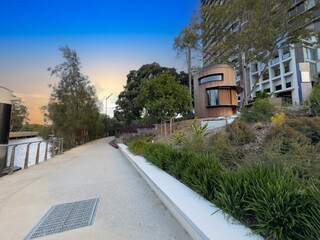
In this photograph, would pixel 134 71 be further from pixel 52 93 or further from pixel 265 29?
pixel 265 29

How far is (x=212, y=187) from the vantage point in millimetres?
1676

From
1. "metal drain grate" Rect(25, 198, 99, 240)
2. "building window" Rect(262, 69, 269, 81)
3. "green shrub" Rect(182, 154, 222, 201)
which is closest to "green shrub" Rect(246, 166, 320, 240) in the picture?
"green shrub" Rect(182, 154, 222, 201)

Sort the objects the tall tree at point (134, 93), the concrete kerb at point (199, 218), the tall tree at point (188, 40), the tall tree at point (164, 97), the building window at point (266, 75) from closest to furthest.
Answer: the concrete kerb at point (199, 218), the tall tree at point (164, 97), the tall tree at point (188, 40), the tall tree at point (134, 93), the building window at point (266, 75)

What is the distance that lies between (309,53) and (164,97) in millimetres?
25992

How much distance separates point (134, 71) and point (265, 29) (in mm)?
14623

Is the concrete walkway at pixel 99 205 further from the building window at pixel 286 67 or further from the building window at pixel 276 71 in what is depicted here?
the building window at pixel 276 71

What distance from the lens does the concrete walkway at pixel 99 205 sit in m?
1.44

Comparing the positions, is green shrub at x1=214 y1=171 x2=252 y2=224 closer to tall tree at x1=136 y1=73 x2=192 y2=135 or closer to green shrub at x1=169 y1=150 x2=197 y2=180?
green shrub at x1=169 y1=150 x2=197 y2=180

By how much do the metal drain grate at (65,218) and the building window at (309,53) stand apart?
29187 mm

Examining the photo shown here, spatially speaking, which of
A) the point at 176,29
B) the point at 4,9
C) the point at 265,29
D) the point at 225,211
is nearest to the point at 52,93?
the point at 4,9

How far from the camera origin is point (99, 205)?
201 centimetres

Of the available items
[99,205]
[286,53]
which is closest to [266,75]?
[286,53]

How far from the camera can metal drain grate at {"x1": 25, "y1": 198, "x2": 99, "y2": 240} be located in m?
1.49

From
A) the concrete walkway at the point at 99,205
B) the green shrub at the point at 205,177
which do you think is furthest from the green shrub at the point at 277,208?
the concrete walkway at the point at 99,205
